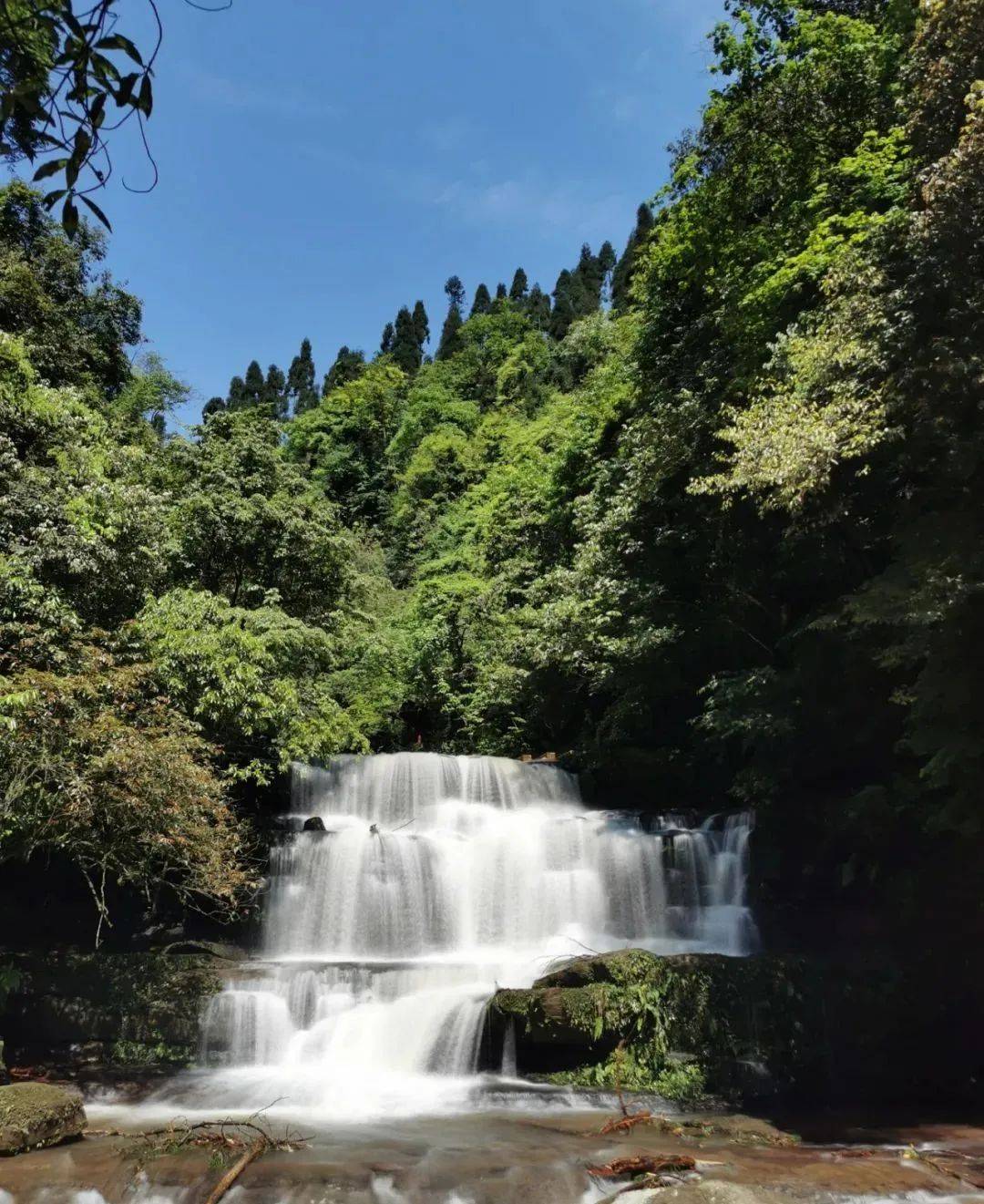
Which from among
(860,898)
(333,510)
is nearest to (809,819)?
(860,898)

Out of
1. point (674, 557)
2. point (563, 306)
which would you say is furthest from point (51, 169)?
point (563, 306)

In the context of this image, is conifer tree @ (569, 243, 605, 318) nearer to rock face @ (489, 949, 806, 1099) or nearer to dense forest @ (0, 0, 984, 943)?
dense forest @ (0, 0, 984, 943)

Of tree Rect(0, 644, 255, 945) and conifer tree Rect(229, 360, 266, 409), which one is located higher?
conifer tree Rect(229, 360, 266, 409)

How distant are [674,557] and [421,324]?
2756 inches

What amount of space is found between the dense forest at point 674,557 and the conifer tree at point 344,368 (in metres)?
35.1

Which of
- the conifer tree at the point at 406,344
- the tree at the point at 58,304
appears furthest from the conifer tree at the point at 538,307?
the tree at the point at 58,304

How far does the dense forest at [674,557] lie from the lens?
365 inches

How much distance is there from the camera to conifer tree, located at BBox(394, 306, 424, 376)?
70.6m

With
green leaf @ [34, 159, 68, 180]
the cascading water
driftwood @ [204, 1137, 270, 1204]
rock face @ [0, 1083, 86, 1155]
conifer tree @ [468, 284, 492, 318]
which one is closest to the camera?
green leaf @ [34, 159, 68, 180]

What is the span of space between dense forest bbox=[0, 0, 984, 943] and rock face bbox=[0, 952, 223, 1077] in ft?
4.14

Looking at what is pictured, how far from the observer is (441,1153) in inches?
292

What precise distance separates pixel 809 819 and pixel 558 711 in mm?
9557

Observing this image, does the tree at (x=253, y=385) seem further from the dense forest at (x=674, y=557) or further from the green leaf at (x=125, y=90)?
the green leaf at (x=125, y=90)

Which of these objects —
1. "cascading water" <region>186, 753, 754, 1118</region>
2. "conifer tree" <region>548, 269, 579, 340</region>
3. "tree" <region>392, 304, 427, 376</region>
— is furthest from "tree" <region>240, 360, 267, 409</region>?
"cascading water" <region>186, 753, 754, 1118</region>
